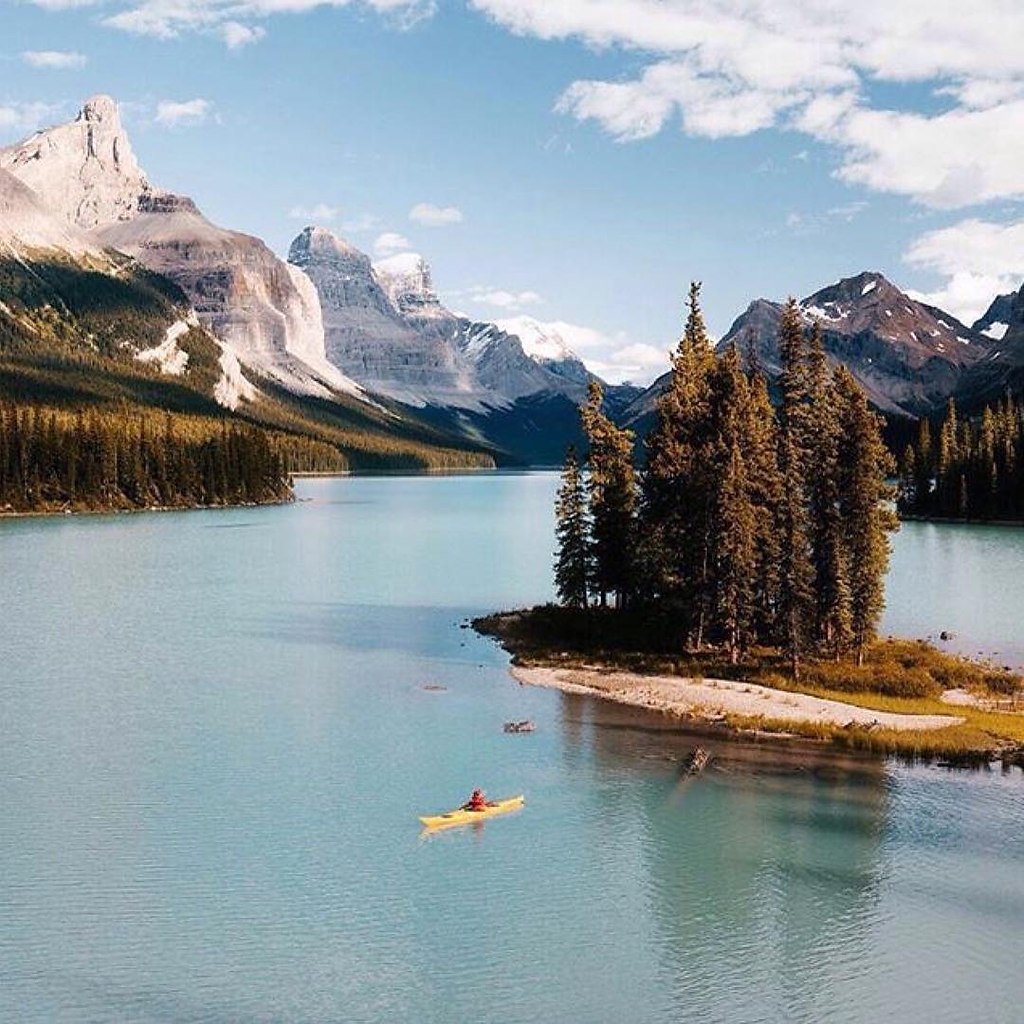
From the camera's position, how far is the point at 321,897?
3556 cm

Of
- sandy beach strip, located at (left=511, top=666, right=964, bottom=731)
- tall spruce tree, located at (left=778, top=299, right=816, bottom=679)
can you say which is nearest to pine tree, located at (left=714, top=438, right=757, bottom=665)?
tall spruce tree, located at (left=778, top=299, right=816, bottom=679)

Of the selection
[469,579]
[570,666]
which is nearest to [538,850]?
[570,666]

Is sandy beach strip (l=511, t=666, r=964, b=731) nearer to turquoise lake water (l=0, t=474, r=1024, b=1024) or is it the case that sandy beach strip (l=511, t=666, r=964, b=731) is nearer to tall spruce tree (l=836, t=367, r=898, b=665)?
turquoise lake water (l=0, t=474, r=1024, b=1024)

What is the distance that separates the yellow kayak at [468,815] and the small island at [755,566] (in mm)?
16614

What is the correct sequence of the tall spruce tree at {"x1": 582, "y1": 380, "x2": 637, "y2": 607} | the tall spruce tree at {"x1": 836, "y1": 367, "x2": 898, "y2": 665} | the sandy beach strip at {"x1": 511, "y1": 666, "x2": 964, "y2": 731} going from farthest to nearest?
the tall spruce tree at {"x1": 582, "y1": 380, "x2": 637, "y2": 607} → the tall spruce tree at {"x1": 836, "y1": 367, "x2": 898, "y2": 665} → the sandy beach strip at {"x1": 511, "y1": 666, "x2": 964, "y2": 731}

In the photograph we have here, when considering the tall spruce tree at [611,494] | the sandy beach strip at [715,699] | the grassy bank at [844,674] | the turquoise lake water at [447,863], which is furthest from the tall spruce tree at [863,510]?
the turquoise lake water at [447,863]

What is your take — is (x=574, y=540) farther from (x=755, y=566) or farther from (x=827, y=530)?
(x=827, y=530)

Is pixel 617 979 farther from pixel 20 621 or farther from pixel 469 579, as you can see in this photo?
pixel 469 579

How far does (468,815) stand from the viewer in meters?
42.2

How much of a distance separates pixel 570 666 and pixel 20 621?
42394 millimetres

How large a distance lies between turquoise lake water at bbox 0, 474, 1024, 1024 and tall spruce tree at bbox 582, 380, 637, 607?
1214 cm

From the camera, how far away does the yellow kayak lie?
4172 cm

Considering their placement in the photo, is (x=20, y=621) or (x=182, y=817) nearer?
(x=182, y=817)

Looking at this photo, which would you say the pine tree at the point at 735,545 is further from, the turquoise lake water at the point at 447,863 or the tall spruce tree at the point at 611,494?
the turquoise lake water at the point at 447,863
